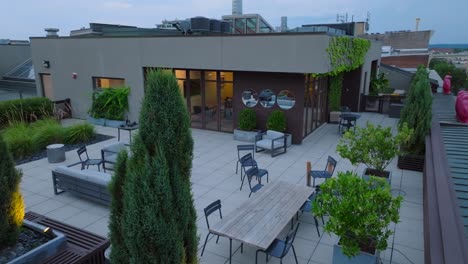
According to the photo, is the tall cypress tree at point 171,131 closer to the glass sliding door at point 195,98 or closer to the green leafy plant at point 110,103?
the glass sliding door at point 195,98

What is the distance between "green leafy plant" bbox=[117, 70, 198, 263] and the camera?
10.0ft

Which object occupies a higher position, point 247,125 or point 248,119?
point 248,119

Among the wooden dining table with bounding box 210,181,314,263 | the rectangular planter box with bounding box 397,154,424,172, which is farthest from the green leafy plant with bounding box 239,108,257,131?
the wooden dining table with bounding box 210,181,314,263

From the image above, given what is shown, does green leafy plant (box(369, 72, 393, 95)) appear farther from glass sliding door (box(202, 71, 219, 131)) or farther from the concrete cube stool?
the concrete cube stool

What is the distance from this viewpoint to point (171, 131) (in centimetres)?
329

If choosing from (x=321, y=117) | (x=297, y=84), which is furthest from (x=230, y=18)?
(x=297, y=84)

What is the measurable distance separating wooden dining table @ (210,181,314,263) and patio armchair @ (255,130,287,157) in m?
4.21

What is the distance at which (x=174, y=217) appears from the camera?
3.21 metres

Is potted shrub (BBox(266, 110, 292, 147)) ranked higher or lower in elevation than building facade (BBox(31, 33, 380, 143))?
lower

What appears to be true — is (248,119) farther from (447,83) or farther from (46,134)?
(447,83)

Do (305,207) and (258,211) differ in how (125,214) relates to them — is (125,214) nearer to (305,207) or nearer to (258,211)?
(258,211)

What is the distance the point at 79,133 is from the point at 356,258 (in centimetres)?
1121

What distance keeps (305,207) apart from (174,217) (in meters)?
4.07

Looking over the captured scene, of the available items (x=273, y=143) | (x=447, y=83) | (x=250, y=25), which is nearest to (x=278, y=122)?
(x=273, y=143)
